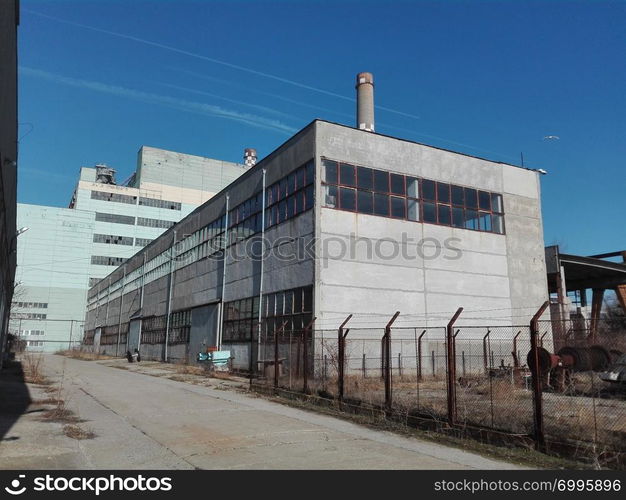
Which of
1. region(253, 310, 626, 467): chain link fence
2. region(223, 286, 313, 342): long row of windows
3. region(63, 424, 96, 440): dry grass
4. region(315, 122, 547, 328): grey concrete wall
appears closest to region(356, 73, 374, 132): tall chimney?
region(315, 122, 547, 328): grey concrete wall

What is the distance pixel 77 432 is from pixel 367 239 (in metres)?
15.4

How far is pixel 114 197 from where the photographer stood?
8525 cm

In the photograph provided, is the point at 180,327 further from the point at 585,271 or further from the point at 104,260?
the point at 104,260

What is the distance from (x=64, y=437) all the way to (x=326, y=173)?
16036 mm

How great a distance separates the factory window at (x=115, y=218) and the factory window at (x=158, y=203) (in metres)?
3.43

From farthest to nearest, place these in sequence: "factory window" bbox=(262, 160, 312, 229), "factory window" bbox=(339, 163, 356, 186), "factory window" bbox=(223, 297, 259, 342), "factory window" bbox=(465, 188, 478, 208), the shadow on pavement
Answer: "factory window" bbox=(465, 188, 478, 208)
"factory window" bbox=(223, 297, 259, 342)
"factory window" bbox=(339, 163, 356, 186)
"factory window" bbox=(262, 160, 312, 229)
the shadow on pavement

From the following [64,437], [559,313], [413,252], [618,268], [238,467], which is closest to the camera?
[238,467]

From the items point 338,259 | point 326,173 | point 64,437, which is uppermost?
point 326,173

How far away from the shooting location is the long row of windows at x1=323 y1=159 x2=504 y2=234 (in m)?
22.9

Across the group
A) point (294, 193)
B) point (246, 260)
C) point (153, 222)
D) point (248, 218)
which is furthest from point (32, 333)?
point (294, 193)

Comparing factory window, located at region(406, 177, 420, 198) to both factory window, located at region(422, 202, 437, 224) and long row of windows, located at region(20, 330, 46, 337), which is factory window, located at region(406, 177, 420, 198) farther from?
long row of windows, located at region(20, 330, 46, 337)

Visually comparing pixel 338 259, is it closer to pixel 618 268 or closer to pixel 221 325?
pixel 221 325
